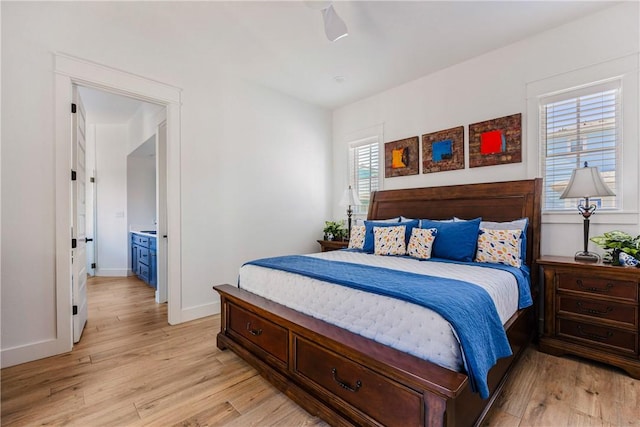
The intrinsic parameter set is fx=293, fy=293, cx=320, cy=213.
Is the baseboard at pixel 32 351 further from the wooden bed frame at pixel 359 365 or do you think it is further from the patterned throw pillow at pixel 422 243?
the patterned throw pillow at pixel 422 243

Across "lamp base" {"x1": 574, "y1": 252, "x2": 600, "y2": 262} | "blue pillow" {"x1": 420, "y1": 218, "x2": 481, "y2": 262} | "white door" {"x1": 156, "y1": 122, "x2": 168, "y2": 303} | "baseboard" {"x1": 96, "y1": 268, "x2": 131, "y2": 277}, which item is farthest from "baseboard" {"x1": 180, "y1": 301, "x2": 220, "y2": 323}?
"lamp base" {"x1": 574, "y1": 252, "x2": 600, "y2": 262}

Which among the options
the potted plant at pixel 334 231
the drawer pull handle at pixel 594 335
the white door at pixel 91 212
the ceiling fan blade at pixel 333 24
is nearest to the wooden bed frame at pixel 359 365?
the drawer pull handle at pixel 594 335

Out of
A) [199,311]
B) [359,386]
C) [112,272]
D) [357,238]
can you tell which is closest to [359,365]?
[359,386]

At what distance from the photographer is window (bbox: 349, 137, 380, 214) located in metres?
4.53

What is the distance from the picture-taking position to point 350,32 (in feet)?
9.60

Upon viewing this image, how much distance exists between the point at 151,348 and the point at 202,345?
438 mm

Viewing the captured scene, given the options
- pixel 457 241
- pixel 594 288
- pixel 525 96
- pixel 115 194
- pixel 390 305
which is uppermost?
pixel 525 96

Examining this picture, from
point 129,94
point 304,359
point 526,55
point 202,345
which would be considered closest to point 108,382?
point 202,345

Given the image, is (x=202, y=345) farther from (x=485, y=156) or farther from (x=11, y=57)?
(x=485, y=156)

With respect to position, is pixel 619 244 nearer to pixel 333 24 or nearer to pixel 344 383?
pixel 344 383

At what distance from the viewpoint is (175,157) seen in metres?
3.28

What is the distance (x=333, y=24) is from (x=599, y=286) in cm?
295

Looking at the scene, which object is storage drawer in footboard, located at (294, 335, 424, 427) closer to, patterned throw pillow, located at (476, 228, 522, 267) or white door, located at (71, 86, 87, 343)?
patterned throw pillow, located at (476, 228, 522, 267)

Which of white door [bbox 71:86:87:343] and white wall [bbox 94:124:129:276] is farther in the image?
white wall [bbox 94:124:129:276]
